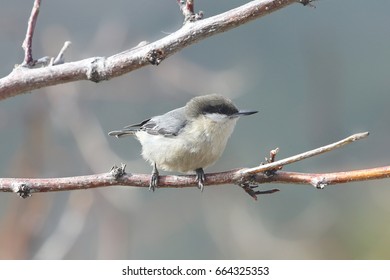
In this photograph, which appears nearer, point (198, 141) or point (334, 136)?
point (198, 141)

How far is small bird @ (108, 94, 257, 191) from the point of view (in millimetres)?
2150

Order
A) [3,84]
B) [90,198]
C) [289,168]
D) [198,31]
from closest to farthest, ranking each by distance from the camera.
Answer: [198,31] < [3,84] < [90,198] < [289,168]

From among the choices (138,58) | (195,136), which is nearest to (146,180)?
(138,58)

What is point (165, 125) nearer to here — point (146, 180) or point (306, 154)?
point (146, 180)

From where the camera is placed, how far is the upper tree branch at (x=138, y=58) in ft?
3.77

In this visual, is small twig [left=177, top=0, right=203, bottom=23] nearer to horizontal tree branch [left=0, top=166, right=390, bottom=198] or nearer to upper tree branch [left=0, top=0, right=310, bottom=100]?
upper tree branch [left=0, top=0, right=310, bottom=100]

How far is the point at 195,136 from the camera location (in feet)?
7.24

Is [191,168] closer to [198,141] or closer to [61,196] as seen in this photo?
[198,141]

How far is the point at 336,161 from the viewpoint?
11.6ft

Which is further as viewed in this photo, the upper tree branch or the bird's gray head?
the bird's gray head

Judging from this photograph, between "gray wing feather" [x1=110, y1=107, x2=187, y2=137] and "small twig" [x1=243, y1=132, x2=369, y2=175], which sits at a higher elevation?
"gray wing feather" [x1=110, y1=107, x2=187, y2=137]

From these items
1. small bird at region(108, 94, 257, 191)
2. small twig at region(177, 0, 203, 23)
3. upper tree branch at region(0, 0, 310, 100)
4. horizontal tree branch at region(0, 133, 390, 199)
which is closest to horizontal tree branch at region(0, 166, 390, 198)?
horizontal tree branch at region(0, 133, 390, 199)

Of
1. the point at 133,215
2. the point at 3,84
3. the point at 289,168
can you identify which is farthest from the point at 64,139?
the point at 3,84

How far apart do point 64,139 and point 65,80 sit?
2624 millimetres
